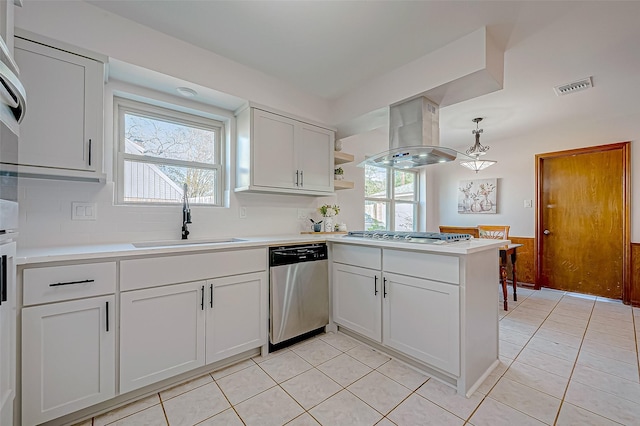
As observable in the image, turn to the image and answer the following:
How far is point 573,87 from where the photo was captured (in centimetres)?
279

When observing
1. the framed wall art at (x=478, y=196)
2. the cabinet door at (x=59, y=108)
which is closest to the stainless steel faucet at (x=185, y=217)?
the cabinet door at (x=59, y=108)

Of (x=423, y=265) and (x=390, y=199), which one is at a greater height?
(x=390, y=199)

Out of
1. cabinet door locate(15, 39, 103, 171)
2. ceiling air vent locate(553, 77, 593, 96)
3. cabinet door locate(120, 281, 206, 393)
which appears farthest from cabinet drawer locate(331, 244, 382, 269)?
ceiling air vent locate(553, 77, 593, 96)

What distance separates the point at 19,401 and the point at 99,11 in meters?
2.29

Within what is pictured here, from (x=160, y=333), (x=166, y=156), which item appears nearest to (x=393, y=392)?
(x=160, y=333)

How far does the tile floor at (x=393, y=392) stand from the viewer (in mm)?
1508

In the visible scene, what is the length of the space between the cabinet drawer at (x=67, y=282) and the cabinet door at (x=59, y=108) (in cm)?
66

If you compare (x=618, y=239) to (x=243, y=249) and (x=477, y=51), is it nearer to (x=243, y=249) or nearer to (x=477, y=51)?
(x=477, y=51)

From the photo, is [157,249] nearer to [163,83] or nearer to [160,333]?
[160,333]

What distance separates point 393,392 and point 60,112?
2.66m

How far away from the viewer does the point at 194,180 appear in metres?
2.60

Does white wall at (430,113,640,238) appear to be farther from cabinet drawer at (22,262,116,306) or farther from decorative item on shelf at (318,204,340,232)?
cabinet drawer at (22,262,116,306)


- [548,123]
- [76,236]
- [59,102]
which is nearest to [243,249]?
[76,236]

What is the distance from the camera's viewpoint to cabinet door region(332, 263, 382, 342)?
2199mm
